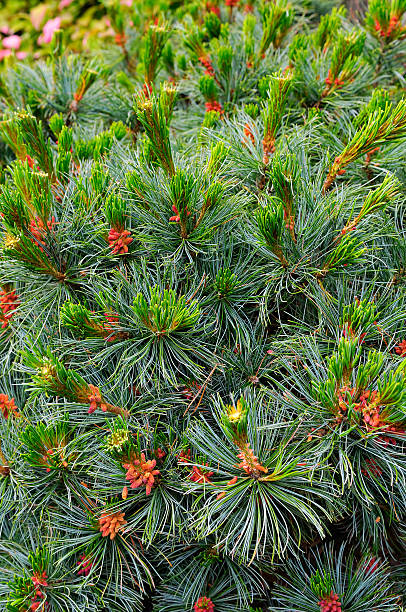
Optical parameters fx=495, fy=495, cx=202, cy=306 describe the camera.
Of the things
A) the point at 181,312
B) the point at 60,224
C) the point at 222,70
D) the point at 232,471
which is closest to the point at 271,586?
the point at 232,471

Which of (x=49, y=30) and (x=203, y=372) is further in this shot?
(x=49, y=30)

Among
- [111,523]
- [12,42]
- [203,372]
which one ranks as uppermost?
[12,42]

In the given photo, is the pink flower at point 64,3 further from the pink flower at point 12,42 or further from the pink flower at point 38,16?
the pink flower at point 12,42

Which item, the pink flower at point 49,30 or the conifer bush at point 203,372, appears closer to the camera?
the conifer bush at point 203,372

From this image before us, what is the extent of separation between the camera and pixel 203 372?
915mm

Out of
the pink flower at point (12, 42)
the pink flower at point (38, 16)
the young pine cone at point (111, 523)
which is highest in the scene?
the pink flower at point (38, 16)

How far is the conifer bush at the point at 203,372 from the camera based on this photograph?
2.56ft

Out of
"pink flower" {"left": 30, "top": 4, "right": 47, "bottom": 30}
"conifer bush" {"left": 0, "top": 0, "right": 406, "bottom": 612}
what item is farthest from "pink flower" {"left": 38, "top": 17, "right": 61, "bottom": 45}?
"conifer bush" {"left": 0, "top": 0, "right": 406, "bottom": 612}

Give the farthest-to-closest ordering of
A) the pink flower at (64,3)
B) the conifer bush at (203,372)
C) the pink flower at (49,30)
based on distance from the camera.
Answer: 1. the pink flower at (64,3)
2. the pink flower at (49,30)
3. the conifer bush at (203,372)

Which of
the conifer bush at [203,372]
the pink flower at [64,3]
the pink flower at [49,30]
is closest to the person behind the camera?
the conifer bush at [203,372]

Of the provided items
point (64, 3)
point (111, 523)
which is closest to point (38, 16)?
point (64, 3)

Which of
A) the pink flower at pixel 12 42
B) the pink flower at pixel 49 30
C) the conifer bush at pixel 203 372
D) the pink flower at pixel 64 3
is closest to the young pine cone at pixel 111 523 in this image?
the conifer bush at pixel 203 372

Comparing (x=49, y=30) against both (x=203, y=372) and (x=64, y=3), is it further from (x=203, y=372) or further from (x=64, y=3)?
(x=203, y=372)

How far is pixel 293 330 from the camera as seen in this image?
3.08ft
